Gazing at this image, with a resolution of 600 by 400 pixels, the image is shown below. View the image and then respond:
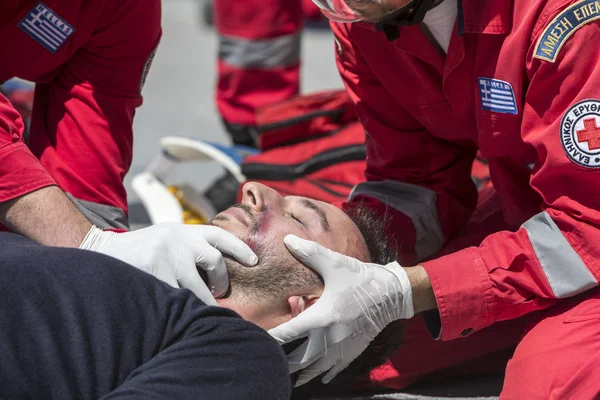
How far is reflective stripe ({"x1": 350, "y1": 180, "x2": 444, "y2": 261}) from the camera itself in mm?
2586

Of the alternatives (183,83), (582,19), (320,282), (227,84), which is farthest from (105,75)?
(183,83)

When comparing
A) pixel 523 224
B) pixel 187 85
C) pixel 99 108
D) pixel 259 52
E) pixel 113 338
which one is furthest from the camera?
pixel 187 85

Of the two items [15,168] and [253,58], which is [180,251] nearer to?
[15,168]

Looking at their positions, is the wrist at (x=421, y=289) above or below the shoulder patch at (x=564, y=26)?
below

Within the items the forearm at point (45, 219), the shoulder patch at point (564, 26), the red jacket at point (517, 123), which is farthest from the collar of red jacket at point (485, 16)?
the forearm at point (45, 219)

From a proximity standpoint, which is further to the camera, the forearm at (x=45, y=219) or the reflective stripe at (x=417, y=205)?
the reflective stripe at (x=417, y=205)

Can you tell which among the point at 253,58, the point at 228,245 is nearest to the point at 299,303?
the point at 228,245

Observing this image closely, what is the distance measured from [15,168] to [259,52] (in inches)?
92.3

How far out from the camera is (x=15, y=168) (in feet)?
6.60

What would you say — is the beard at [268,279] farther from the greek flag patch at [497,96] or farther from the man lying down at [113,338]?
the greek flag patch at [497,96]

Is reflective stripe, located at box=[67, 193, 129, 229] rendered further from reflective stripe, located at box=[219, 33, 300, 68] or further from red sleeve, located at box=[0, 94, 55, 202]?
reflective stripe, located at box=[219, 33, 300, 68]

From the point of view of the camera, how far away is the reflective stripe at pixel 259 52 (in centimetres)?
423

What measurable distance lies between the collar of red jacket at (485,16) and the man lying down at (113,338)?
0.85m

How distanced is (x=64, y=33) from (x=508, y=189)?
119 cm
